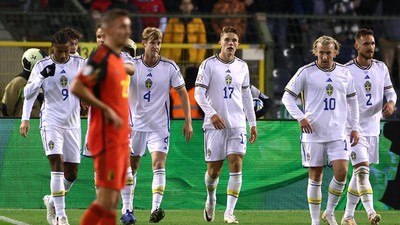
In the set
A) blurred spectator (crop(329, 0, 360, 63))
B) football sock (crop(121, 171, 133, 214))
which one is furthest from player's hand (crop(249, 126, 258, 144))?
blurred spectator (crop(329, 0, 360, 63))

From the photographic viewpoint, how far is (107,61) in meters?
9.34

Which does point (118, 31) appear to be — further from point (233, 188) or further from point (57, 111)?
point (233, 188)

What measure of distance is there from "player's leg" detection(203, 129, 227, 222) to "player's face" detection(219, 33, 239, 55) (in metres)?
1.00

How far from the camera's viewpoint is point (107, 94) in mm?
9383

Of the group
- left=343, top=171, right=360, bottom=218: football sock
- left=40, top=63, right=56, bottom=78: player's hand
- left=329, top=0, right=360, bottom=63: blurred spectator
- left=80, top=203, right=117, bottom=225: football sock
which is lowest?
left=343, top=171, right=360, bottom=218: football sock

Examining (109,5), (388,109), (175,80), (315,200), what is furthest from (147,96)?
(109,5)

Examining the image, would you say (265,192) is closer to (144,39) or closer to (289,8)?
(144,39)

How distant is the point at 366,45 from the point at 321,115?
1384 mm

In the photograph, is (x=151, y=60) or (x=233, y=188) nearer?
(x=151, y=60)

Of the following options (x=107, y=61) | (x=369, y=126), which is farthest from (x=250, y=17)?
(x=107, y=61)

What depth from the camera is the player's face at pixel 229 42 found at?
14078 mm

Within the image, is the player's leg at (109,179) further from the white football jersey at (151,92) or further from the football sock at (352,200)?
the football sock at (352,200)

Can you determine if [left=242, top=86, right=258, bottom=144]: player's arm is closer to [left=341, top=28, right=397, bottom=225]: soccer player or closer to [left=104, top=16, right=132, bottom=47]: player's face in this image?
[left=341, top=28, right=397, bottom=225]: soccer player

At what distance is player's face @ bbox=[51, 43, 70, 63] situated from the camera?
12820 millimetres
